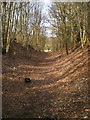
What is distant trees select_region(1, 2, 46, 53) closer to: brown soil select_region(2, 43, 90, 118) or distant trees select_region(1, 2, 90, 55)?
distant trees select_region(1, 2, 90, 55)

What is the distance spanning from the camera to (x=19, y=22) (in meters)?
29.1

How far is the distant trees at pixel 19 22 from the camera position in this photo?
17.0 metres

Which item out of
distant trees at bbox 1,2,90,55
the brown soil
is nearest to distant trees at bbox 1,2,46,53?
distant trees at bbox 1,2,90,55

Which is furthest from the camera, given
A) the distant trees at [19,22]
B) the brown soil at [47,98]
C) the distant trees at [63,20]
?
the distant trees at [19,22]

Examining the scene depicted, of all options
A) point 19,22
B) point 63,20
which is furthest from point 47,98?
point 19,22

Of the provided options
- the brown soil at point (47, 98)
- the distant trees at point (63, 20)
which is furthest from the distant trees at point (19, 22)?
the brown soil at point (47, 98)

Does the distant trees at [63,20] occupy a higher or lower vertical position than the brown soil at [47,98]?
higher

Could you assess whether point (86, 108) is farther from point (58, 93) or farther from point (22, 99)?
point (22, 99)

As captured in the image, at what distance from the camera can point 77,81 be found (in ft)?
31.9

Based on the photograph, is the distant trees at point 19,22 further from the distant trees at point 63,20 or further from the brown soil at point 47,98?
the brown soil at point 47,98

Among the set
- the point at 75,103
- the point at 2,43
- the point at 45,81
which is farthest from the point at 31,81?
the point at 2,43

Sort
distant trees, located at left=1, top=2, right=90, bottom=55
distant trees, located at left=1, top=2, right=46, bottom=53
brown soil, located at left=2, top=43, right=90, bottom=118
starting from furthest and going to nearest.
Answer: distant trees, located at left=1, top=2, right=46, bottom=53 < distant trees, located at left=1, top=2, right=90, bottom=55 < brown soil, located at left=2, top=43, right=90, bottom=118

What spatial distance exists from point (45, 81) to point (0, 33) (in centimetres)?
897

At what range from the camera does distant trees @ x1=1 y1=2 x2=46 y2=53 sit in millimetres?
17031
